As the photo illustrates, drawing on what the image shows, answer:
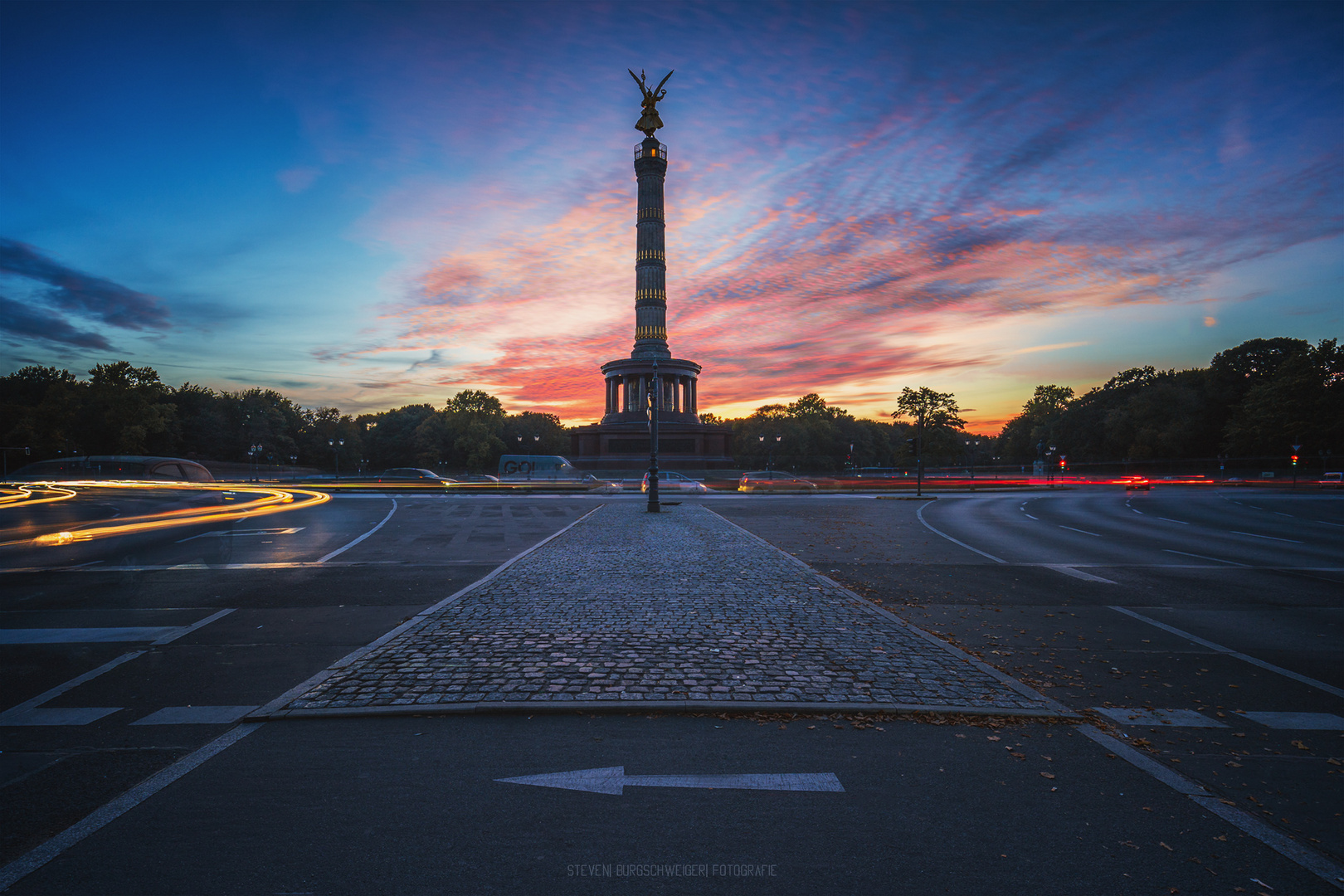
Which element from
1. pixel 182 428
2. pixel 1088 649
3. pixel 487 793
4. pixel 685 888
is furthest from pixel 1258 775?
pixel 182 428

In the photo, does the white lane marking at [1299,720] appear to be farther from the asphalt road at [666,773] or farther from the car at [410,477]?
the car at [410,477]

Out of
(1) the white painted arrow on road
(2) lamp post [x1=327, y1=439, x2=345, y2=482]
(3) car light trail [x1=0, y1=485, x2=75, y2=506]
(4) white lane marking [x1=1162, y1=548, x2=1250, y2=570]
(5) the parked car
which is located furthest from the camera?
(2) lamp post [x1=327, y1=439, x2=345, y2=482]

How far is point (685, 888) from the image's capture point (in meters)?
3.17

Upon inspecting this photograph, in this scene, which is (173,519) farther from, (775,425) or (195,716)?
(775,425)

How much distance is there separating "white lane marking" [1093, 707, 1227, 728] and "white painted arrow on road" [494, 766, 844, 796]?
2.82m

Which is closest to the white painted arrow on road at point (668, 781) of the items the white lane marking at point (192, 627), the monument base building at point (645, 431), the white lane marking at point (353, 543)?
the white lane marking at point (192, 627)

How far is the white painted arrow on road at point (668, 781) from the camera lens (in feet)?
13.6

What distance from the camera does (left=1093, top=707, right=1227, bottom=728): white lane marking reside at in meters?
5.25

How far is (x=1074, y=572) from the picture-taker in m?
12.5

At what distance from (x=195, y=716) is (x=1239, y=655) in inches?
404

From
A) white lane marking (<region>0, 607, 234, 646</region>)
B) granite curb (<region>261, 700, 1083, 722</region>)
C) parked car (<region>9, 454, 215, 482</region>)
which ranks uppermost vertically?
parked car (<region>9, 454, 215, 482</region>)

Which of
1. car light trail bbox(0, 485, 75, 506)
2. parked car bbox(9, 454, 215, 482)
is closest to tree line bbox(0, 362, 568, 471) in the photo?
parked car bbox(9, 454, 215, 482)

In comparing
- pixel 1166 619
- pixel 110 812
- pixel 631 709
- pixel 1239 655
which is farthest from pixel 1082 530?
pixel 110 812

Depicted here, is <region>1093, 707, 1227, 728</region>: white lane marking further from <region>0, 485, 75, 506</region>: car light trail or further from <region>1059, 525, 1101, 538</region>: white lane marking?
<region>0, 485, 75, 506</region>: car light trail
